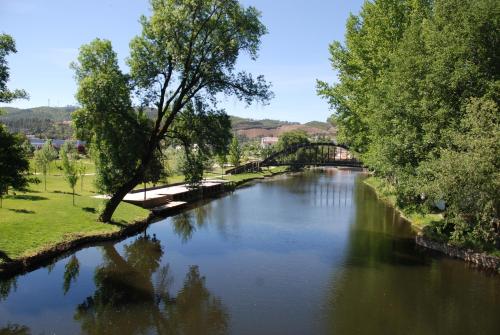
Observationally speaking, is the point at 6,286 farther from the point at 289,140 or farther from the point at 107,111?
the point at 289,140

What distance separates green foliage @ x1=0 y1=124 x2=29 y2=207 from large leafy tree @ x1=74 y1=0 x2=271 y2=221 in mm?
8376

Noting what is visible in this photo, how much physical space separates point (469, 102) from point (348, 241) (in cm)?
1232

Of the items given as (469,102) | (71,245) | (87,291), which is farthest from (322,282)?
(71,245)

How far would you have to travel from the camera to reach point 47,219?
26703 millimetres

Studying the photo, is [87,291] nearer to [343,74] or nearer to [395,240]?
[395,240]

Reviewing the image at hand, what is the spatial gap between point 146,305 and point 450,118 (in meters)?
19.5

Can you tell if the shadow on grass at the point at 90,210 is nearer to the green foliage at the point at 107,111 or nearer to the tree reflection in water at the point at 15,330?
the green foliage at the point at 107,111

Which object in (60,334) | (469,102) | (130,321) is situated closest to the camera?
(60,334)

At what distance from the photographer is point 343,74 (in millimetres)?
44531

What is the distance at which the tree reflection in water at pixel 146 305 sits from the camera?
50.0ft

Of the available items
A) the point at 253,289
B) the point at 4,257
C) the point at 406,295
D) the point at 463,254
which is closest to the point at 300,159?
the point at 463,254

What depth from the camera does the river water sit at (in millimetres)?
15711

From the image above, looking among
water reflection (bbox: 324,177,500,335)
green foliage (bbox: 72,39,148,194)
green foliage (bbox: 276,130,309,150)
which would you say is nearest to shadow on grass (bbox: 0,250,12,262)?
green foliage (bbox: 72,39,148,194)

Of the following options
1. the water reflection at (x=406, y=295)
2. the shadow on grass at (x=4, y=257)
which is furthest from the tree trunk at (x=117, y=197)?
the water reflection at (x=406, y=295)
